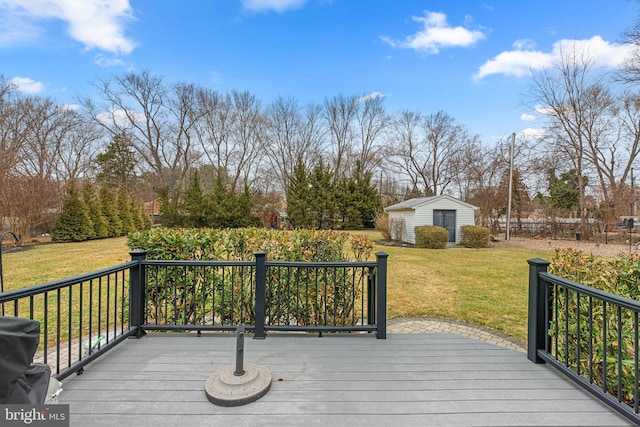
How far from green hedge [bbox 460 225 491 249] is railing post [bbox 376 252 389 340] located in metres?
12.0

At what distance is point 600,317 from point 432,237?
35.7ft

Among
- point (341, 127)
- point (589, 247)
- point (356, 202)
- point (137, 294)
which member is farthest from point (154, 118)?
point (589, 247)

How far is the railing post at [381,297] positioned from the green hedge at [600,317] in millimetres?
1350

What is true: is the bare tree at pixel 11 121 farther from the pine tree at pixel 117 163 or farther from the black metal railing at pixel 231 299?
the black metal railing at pixel 231 299

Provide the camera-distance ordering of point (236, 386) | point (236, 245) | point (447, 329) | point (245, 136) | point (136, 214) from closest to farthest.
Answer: point (236, 386), point (236, 245), point (447, 329), point (136, 214), point (245, 136)

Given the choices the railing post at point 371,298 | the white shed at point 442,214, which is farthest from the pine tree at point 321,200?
the railing post at point 371,298

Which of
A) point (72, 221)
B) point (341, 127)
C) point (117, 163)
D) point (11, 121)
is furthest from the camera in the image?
point (341, 127)

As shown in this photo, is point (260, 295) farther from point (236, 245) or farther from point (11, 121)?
point (11, 121)

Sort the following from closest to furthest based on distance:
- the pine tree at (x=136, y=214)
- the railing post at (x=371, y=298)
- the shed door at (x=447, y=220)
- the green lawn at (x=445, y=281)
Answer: the railing post at (x=371, y=298) < the green lawn at (x=445, y=281) < the shed door at (x=447, y=220) < the pine tree at (x=136, y=214)

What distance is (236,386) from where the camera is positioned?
1917mm

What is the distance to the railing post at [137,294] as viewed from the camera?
2.87 meters

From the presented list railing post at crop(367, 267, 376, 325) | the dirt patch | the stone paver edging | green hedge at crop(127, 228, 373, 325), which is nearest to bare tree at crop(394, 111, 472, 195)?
the dirt patch

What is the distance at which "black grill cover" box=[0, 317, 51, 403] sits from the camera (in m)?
1.17

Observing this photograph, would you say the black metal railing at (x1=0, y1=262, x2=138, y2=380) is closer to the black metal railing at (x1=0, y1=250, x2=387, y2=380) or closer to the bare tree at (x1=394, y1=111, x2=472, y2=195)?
the black metal railing at (x1=0, y1=250, x2=387, y2=380)
